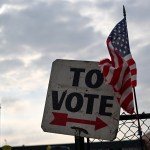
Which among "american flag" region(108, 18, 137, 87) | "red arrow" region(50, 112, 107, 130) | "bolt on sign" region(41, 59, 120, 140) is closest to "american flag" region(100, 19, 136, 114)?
"american flag" region(108, 18, 137, 87)

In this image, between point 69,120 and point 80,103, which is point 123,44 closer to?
point 80,103

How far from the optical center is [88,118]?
4.27 metres

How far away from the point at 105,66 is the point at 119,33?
0.71 meters

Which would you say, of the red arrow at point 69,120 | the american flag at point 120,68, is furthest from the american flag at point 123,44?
the red arrow at point 69,120

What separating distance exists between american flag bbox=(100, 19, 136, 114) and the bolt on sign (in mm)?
107

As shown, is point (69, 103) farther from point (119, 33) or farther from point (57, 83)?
point (119, 33)

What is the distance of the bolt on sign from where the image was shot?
13.9ft

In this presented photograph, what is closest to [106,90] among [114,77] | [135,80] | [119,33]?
[114,77]

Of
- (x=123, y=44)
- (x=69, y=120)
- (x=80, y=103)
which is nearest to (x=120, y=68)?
(x=123, y=44)

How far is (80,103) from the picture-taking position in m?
4.34

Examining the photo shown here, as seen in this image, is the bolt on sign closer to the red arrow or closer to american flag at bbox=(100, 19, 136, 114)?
the red arrow

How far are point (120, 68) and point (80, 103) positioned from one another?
67 cm

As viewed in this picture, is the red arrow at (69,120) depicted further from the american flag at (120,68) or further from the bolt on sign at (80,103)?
the american flag at (120,68)

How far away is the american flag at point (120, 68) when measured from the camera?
4375 millimetres
